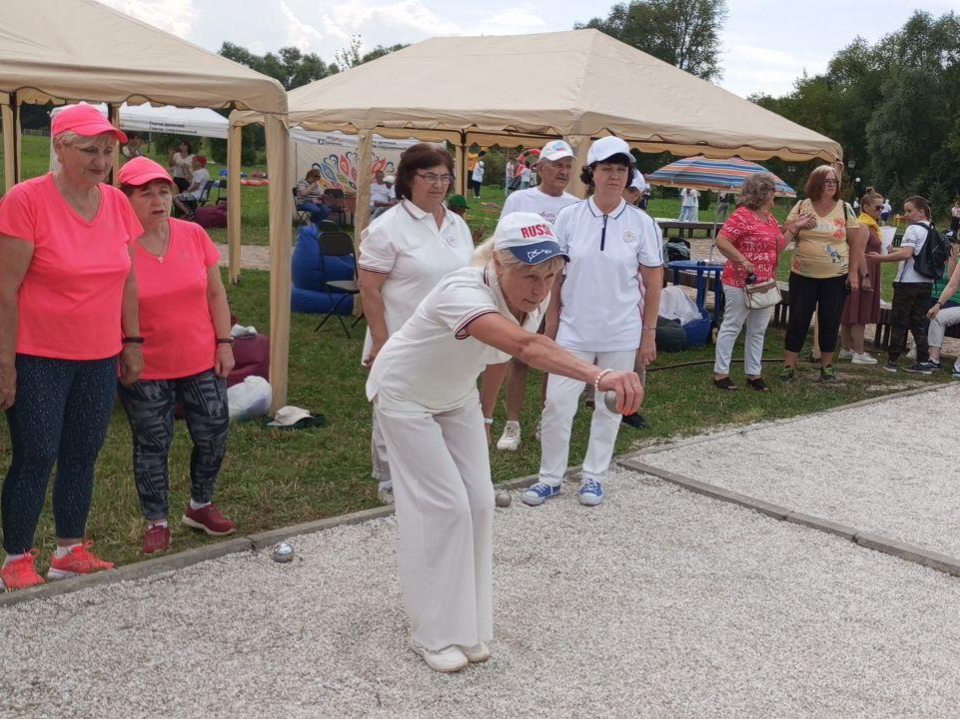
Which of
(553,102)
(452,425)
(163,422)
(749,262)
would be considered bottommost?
(163,422)

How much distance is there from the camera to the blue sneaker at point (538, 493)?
541 cm

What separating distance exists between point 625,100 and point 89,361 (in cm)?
650

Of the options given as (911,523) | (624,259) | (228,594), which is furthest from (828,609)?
(228,594)

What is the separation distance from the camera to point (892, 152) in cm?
5803


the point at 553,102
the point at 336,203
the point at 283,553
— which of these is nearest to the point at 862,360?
the point at 553,102

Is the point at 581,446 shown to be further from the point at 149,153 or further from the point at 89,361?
the point at 149,153

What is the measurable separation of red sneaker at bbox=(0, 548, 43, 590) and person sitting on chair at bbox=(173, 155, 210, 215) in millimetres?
16430

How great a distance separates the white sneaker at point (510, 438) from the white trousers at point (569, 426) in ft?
3.14

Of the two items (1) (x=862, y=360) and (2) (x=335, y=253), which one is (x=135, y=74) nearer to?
(2) (x=335, y=253)

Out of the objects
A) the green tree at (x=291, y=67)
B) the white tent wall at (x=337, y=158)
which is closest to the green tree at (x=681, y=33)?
the green tree at (x=291, y=67)

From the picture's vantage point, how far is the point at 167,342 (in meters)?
4.32

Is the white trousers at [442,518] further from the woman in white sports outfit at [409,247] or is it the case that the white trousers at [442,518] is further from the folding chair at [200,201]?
the folding chair at [200,201]

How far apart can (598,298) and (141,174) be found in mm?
2477

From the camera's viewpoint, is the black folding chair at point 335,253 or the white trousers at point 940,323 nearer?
the white trousers at point 940,323
